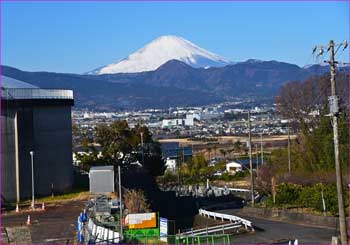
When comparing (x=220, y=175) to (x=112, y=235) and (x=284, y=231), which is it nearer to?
(x=284, y=231)

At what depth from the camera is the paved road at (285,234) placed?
2273cm

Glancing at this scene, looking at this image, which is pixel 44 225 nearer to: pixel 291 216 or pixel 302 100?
pixel 291 216

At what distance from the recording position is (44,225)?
24.4 metres

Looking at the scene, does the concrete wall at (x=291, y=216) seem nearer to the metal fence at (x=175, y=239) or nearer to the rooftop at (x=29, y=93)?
the metal fence at (x=175, y=239)

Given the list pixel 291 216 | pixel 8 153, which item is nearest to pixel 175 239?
pixel 291 216

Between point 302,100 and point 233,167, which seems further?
point 233,167

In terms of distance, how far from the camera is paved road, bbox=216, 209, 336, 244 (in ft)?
74.6

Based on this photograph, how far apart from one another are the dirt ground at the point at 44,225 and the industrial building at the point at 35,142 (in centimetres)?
320

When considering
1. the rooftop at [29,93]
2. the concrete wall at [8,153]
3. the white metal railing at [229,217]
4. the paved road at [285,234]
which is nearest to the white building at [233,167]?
the rooftop at [29,93]

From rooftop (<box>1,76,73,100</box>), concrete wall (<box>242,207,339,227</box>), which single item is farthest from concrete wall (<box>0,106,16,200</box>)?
concrete wall (<box>242,207,339,227</box>)

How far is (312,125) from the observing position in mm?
51500

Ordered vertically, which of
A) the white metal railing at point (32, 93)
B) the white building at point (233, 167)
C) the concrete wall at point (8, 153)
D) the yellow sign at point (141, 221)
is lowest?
the white building at point (233, 167)

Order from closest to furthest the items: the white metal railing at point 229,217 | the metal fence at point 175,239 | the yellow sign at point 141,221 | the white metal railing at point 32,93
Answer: the metal fence at point 175,239, the yellow sign at point 141,221, the white metal railing at point 229,217, the white metal railing at point 32,93

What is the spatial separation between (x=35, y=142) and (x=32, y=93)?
3017 millimetres
